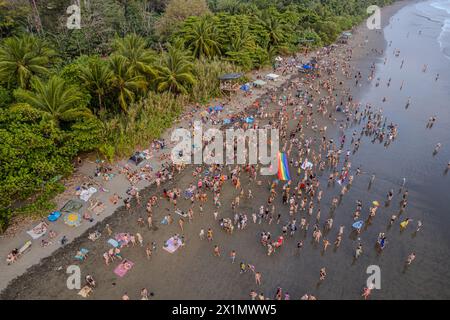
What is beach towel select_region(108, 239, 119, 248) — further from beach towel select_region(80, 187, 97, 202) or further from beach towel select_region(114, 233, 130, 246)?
beach towel select_region(80, 187, 97, 202)

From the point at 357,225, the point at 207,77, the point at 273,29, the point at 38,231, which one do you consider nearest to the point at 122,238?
the point at 38,231

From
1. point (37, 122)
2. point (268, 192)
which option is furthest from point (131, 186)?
point (268, 192)

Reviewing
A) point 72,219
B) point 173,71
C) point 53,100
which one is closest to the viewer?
point 72,219

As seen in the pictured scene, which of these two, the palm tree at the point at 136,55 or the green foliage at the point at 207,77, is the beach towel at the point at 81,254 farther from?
the green foliage at the point at 207,77

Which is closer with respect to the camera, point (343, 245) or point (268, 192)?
point (343, 245)

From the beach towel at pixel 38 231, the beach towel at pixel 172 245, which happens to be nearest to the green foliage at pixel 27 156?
the beach towel at pixel 38 231

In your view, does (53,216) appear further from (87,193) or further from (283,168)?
(283,168)
